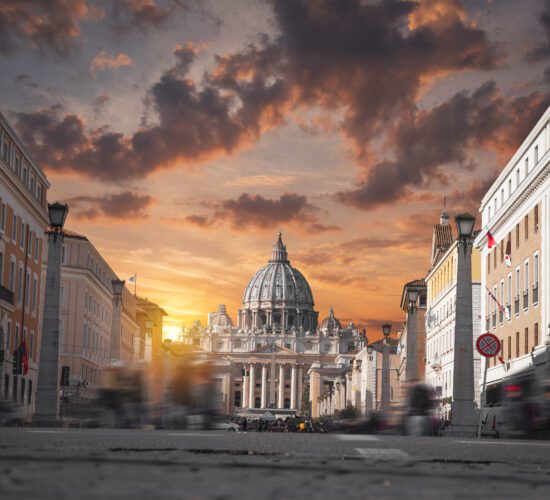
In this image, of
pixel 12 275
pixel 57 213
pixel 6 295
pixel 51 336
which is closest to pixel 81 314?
pixel 12 275

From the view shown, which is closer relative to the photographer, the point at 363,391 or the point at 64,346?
the point at 64,346

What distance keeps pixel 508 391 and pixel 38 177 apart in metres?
40.0

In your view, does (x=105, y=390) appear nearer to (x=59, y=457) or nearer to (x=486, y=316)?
(x=59, y=457)

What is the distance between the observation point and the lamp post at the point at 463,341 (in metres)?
31.4

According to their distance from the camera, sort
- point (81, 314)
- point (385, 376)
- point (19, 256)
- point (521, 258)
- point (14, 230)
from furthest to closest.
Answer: point (81, 314), point (385, 376), point (19, 256), point (14, 230), point (521, 258)

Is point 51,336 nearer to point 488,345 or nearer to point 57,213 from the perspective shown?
point 57,213

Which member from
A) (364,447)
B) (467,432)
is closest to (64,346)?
(467,432)

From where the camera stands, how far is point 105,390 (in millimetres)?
26906

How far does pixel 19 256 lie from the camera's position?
57938 mm

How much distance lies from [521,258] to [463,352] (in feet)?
78.7

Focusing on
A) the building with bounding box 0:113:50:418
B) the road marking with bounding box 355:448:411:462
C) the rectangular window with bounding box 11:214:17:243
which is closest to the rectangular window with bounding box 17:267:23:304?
the building with bounding box 0:113:50:418

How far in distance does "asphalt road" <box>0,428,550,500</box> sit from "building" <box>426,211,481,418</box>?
2292 inches

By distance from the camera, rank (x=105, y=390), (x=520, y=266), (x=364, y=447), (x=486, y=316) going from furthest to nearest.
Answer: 1. (x=486, y=316)
2. (x=520, y=266)
3. (x=105, y=390)
4. (x=364, y=447)

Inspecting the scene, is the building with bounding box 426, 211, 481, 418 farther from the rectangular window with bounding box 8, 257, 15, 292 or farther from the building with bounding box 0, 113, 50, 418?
the rectangular window with bounding box 8, 257, 15, 292
